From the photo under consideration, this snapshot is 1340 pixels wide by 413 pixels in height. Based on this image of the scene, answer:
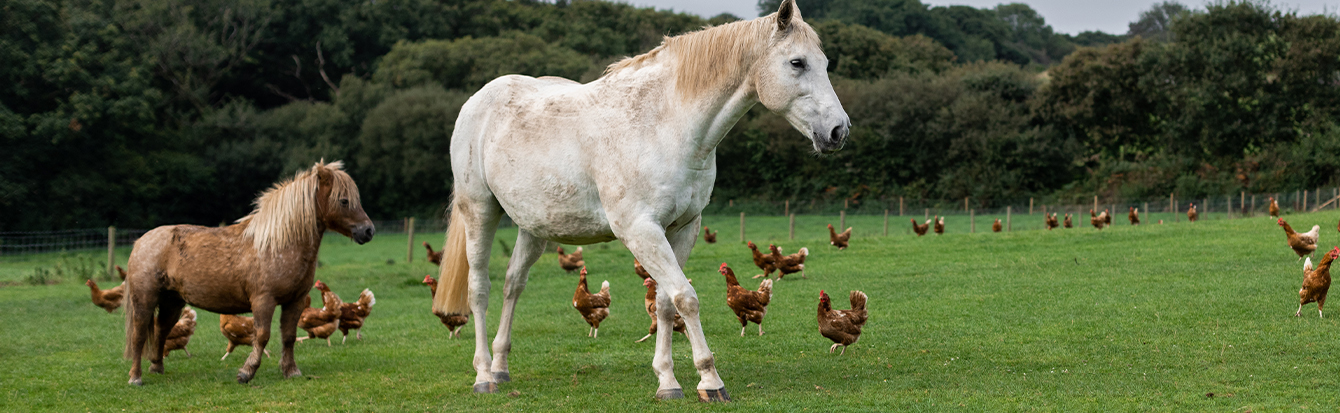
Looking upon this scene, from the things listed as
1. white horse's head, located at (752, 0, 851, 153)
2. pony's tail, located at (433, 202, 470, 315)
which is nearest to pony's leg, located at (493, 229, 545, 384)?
pony's tail, located at (433, 202, 470, 315)

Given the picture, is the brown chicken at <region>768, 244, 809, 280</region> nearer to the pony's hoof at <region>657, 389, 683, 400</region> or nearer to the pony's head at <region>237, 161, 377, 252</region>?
the pony's head at <region>237, 161, 377, 252</region>

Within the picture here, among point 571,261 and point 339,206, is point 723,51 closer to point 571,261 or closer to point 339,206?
point 339,206

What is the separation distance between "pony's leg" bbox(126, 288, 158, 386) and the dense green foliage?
32482 mm

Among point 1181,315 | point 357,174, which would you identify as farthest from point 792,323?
point 357,174

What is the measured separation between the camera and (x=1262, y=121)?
133ft

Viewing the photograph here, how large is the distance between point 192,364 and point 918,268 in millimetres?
11732

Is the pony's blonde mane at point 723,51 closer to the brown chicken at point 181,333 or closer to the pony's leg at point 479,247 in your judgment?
the pony's leg at point 479,247

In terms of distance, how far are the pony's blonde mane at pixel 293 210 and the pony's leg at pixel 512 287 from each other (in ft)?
5.09

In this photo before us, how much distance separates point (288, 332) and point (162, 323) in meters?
1.23

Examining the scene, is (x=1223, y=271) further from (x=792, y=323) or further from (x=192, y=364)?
(x=192, y=364)

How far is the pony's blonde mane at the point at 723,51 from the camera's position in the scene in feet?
19.2

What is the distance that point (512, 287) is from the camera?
721cm

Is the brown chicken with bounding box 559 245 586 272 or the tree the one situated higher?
the tree

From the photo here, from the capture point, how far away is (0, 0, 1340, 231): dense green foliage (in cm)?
3725
